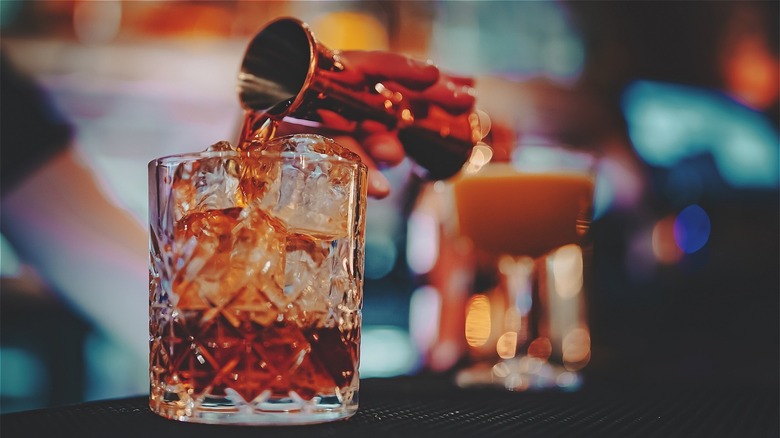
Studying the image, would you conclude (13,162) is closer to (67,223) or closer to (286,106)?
(67,223)

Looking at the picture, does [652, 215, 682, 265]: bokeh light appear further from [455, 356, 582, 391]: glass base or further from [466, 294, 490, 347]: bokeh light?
[455, 356, 582, 391]: glass base

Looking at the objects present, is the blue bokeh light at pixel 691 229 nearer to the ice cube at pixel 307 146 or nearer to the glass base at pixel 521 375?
the glass base at pixel 521 375

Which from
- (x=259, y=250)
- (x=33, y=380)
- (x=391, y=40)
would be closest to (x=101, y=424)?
(x=259, y=250)

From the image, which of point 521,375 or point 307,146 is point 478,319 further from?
point 307,146

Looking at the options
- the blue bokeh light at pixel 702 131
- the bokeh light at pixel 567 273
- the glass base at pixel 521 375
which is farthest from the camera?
the blue bokeh light at pixel 702 131

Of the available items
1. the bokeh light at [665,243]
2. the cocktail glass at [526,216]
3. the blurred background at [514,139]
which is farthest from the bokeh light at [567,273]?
the cocktail glass at [526,216]

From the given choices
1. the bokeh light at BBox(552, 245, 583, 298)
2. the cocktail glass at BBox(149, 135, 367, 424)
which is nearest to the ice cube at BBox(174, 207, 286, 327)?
the cocktail glass at BBox(149, 135, 367, 424)

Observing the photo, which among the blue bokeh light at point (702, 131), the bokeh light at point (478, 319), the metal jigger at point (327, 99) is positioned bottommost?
the bokeh light at point (478, 319)
